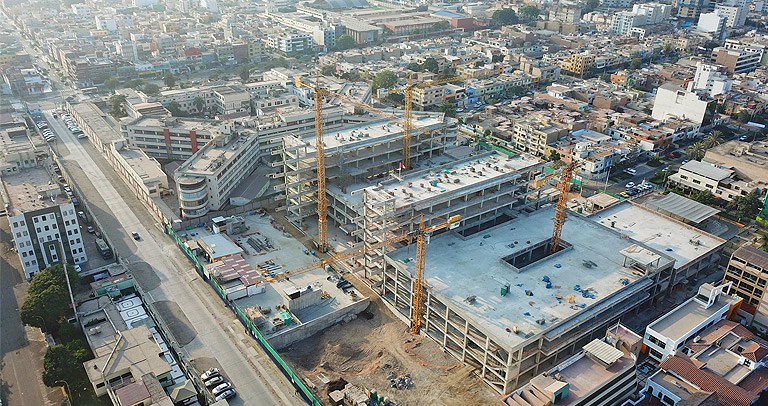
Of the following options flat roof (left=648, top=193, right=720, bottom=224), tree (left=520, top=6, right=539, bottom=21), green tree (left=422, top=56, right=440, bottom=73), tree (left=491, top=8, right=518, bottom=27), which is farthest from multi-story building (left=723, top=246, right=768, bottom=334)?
tree (left=520, top=6, right=539, bottom=21)

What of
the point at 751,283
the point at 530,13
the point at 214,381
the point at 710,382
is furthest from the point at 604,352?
the point at 530,13

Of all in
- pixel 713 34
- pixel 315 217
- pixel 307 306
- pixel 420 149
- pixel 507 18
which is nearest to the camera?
pixel 307 306

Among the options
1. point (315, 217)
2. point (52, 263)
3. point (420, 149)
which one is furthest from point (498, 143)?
point (52, 263)

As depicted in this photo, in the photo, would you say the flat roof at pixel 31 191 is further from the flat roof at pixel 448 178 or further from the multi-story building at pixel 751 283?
the multi-story building at pixel 751 283

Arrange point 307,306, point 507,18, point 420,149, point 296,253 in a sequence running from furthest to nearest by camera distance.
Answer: point 507,18, point 420,149, point 296,253, point 307,306

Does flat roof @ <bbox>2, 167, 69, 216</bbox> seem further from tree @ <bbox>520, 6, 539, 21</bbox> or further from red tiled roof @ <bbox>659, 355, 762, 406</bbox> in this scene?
tree @ <bbox>520, 6, 539, 21</bbox>

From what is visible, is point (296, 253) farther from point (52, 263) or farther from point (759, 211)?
point (759, 211)

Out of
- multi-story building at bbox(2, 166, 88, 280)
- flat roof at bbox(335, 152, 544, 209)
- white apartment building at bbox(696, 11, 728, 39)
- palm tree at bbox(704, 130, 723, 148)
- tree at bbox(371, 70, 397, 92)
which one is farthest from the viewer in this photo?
white apartment building at bbox(696, 11, 728, 39)

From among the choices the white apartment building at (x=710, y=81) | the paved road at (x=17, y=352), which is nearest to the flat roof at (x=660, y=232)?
the paved road at (x=17, y=352)
